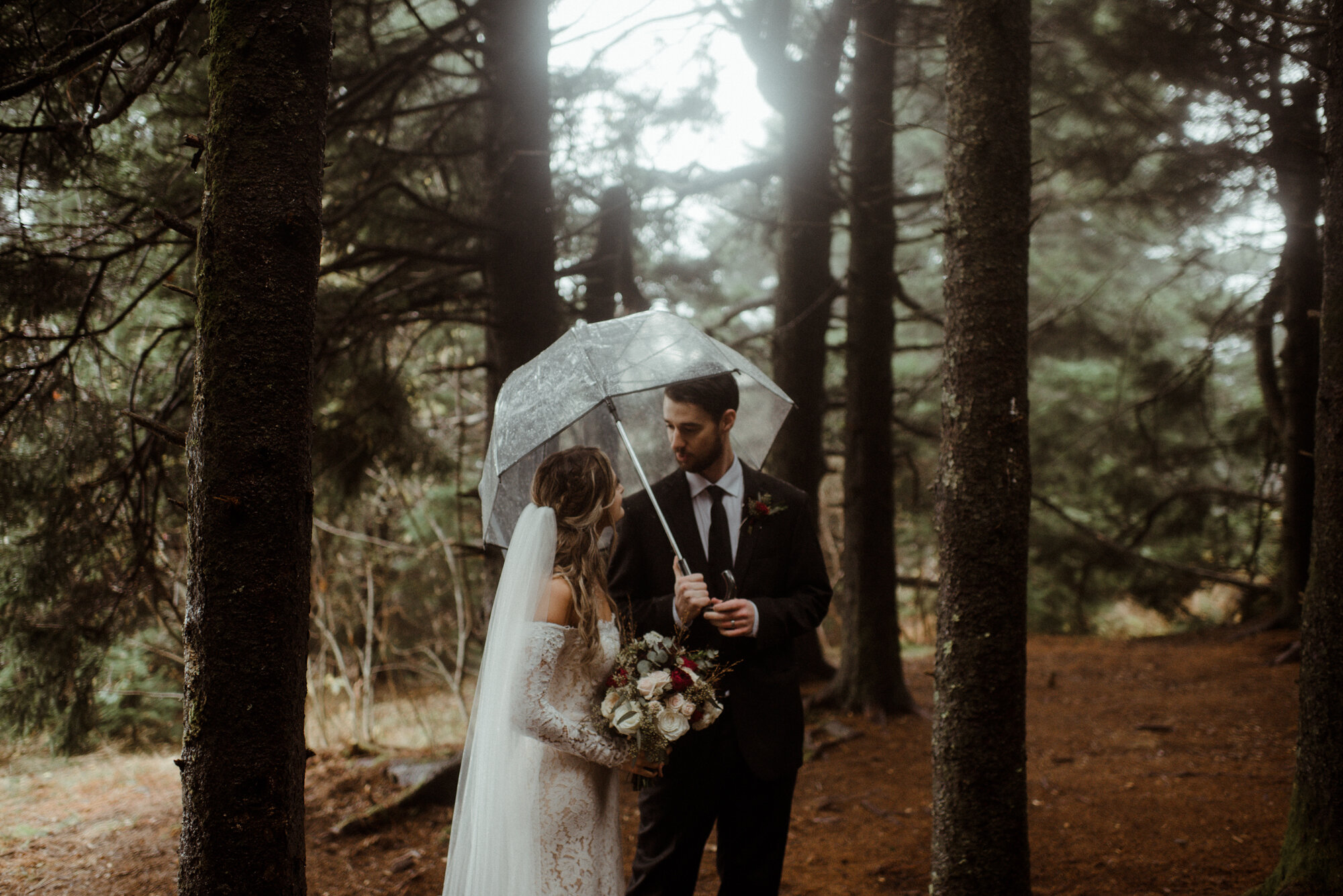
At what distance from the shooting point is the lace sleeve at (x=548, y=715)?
2580 millimetres

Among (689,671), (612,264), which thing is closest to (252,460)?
(689,671)

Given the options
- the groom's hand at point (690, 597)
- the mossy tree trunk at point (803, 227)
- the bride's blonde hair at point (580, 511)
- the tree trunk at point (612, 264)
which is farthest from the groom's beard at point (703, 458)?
the mossy tree trunk at point (803, 227)

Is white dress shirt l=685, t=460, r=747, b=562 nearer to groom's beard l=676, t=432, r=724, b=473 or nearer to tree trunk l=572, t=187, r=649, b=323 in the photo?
groom's beard l=676, t=432, r=724, b=473

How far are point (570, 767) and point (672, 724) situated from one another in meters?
0.42

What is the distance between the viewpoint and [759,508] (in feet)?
9.68

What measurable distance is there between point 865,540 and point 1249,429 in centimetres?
652

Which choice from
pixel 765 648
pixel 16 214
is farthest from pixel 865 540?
pixel 16 214

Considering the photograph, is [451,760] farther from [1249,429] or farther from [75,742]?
[1249,429]

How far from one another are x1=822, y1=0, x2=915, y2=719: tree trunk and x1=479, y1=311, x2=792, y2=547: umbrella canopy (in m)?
4.33

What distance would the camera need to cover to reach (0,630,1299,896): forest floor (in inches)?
155

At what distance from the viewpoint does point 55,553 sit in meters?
4.51

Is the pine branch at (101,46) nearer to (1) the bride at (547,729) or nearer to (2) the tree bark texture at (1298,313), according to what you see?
(1) the bride at (547,729)

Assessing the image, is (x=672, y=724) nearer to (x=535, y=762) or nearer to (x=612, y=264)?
(x=535, y=762)

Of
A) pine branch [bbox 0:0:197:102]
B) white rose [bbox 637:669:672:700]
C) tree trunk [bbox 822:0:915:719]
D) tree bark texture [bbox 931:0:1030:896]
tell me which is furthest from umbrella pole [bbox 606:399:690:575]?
tree trunk [bbox 822:0:915:719]
